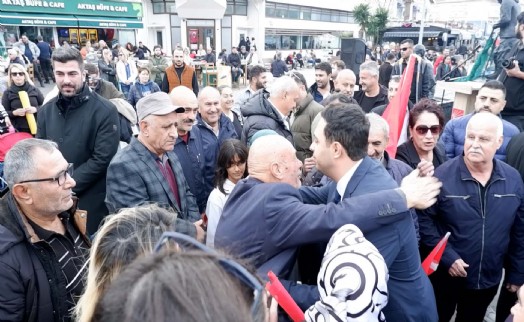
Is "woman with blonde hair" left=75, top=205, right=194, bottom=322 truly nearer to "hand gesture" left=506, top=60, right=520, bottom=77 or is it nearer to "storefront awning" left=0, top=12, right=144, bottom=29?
"hand gesture" left=506, top=60, right=520, bottom=77

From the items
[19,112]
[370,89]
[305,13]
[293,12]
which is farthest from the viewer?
[305,13]

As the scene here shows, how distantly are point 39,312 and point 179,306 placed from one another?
155 cm

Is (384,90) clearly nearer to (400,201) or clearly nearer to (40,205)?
(400,201)

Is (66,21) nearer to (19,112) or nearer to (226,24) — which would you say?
(226,24)

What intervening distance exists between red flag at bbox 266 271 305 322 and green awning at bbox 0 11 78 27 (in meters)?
24.0

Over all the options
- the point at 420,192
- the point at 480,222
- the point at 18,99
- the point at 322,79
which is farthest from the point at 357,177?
the point at 18,99

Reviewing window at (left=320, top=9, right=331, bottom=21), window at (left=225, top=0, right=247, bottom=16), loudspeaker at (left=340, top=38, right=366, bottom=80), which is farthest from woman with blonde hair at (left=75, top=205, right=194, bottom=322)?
window at (left=320, top=9, right=331, bottom=21)

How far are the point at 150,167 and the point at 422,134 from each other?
2.23 m

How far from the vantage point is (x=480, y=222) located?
2.73 metres

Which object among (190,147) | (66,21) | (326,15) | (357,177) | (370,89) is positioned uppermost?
(326,15)

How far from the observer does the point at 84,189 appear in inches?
132

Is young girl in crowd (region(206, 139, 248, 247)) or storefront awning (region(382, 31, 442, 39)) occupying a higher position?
storefront awning (region(382, 31, 442, 39))

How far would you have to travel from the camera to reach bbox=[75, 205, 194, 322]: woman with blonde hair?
1.41 metres

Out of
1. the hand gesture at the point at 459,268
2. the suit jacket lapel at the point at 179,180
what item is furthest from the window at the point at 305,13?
the hand gesture at the point at 459,268
